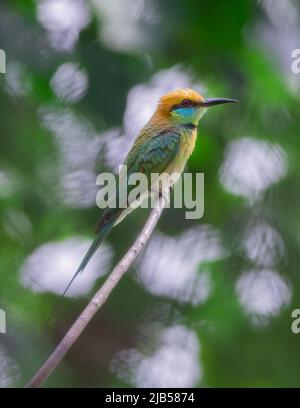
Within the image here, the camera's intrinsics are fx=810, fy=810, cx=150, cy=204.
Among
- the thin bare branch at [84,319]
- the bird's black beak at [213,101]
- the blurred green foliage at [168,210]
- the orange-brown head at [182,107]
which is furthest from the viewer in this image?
the orange-brown head at [182,107]

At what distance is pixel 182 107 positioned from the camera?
4.09 metres

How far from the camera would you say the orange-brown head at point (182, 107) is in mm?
4012

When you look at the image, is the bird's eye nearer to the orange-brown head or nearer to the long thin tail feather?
the orange-brown head

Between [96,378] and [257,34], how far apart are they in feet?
6.63

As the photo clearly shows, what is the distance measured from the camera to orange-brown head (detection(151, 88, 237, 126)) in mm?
4012

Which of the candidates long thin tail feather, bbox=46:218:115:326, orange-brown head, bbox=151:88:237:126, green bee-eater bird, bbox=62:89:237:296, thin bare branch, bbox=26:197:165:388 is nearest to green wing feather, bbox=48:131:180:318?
green bee-eater bird, bbox=62:89:237:296

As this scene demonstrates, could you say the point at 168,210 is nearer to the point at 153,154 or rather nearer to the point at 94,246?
the point at 153,154

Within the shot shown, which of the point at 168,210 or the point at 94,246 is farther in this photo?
the point at 168,210

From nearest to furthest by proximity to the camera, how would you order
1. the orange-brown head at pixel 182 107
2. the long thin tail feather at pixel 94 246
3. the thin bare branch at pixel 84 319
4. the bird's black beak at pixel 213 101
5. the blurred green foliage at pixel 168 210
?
the thin bare branch at pixel 84 319 → the long thin tail feather at pixel 94 246 → the blurred green foliage at pixel 168 210 → the bird's black beak at pixel 213 101 → the orange-brown head at pixel 182 107

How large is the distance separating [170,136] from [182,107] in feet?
0.60

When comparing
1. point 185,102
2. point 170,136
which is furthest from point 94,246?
point 185,102

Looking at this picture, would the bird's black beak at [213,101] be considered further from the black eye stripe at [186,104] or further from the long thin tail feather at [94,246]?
the long thin tail feather at [94,246]

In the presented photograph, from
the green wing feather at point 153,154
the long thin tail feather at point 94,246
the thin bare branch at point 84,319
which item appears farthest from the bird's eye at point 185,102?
the thin bare branch at point 84,319

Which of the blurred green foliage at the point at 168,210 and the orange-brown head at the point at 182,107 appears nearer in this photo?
the blurred green foliage at the point at 168,210
